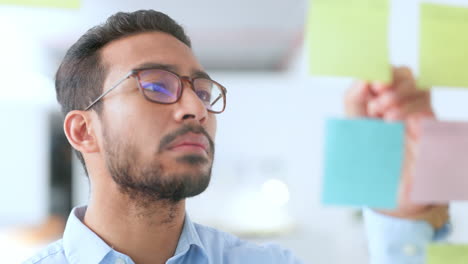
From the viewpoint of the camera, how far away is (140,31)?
0.64m

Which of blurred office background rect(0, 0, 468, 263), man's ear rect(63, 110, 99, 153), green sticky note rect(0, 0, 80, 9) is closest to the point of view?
green sticky note rect(0, 0, 80, 9)

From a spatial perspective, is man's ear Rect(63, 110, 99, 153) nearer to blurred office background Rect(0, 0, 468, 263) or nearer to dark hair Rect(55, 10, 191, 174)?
dark hair Rect(55, 10, 191, 174)

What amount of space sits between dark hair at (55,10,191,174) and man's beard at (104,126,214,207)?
0.07 m

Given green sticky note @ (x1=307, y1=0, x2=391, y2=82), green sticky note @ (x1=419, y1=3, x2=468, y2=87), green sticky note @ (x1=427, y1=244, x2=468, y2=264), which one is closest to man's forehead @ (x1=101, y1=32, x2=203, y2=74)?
green sticky note @ (x1=307, y1=0, x2=391, y2=82)

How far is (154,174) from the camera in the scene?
59 cm

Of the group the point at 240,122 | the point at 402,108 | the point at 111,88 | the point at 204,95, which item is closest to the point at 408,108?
the point at 402,108

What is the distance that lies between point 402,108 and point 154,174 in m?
0.32

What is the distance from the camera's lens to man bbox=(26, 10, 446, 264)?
59 cm

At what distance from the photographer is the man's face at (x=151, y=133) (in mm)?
589

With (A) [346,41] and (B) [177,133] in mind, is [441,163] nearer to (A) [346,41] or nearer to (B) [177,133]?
(A) [346,41]

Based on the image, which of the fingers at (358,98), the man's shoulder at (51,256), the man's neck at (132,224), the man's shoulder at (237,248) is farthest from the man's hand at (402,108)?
the man's shoulder at (51,256)

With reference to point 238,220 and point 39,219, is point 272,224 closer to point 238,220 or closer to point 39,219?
point 238,220

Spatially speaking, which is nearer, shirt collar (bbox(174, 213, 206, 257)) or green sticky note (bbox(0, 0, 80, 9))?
green sticky note (bbox(0, 0, 80, 9))

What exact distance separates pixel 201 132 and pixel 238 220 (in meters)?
1.34
